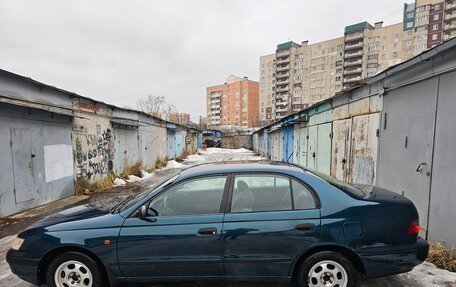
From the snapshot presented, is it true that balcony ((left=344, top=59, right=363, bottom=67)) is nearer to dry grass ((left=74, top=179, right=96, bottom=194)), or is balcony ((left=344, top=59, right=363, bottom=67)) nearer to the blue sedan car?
dry grass ((left=74, top=179, right=96, bottom=194))

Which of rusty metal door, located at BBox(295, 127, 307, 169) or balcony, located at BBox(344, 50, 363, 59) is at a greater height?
balcony, located at BBox(344, 50, 363, 59)

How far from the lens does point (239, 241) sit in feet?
8.62

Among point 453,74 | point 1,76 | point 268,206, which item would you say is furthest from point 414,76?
point 1,76

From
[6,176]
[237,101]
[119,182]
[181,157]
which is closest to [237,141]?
[181,157]

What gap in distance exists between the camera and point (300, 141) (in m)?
13.2

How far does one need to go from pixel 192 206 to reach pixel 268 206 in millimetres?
885

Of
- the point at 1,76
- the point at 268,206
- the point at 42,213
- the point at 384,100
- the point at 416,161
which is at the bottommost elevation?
the point at 42,213

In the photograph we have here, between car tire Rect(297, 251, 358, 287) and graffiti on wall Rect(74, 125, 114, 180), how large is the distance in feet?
29.6

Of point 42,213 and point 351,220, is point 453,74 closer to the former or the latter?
point 351,220

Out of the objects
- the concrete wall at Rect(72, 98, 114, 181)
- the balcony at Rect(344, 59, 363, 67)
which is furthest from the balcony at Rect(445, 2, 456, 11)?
the concrete wall at Rect(72, 98, 114, 181)

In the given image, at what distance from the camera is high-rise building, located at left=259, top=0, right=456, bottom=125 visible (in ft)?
188

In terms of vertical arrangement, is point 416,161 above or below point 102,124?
below

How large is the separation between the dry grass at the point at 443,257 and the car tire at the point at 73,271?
172 inches

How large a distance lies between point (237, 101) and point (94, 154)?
9140cm
